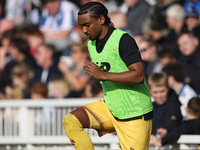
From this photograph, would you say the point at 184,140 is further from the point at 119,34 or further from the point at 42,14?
the point at 42,14

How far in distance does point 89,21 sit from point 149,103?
0.93 m

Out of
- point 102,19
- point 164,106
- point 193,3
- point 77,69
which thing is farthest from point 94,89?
point 102,19

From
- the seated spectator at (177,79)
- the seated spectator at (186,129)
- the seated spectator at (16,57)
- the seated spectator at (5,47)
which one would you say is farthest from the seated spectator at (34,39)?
the seated spectator at (186,129)

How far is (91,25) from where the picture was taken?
4059mm

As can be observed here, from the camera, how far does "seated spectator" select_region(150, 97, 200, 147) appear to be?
4.98m

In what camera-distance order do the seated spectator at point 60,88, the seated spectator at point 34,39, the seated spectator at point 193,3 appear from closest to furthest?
the seated spectator at point 60,88 < the seated spectator at point 193,3 < the seated spectator at point 34,39

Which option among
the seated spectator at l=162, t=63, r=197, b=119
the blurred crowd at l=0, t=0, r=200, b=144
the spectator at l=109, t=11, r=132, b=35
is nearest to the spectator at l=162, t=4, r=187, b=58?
the blurred crowd at l=0, t=0, r=200, b=144

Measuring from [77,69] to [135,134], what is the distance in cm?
424

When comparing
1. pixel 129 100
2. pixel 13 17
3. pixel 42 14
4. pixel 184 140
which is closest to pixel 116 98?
pixel 129 100

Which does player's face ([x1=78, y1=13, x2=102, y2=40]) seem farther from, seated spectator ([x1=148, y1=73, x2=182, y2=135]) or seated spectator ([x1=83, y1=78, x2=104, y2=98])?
seated spectator ([x1=83, y1=78, x2=104, y2=98])

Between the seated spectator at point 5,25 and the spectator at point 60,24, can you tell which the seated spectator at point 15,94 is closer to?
the spectator at point 60,24

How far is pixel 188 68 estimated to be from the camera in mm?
7500

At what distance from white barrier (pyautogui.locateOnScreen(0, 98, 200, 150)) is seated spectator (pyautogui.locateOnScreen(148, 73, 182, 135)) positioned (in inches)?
35.4

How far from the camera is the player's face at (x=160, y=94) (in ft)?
18.4
